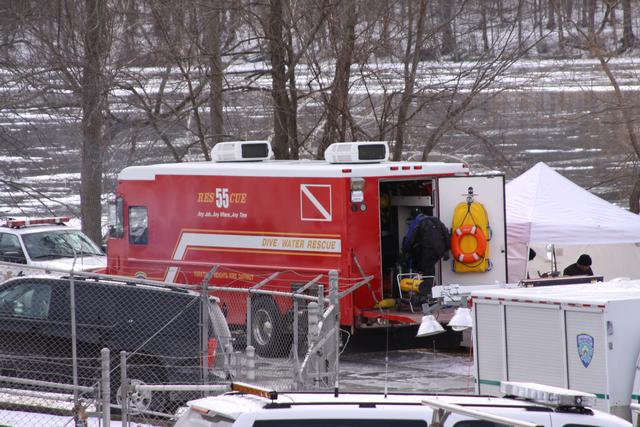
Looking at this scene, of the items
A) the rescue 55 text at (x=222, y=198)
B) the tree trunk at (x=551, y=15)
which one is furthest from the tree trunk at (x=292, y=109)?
the tree trunk at (x=551, y=15)

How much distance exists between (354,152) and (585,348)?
22.0 ft

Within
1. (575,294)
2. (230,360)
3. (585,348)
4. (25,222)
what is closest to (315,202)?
(230,360)

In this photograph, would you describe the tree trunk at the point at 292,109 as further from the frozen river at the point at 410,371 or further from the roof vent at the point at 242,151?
the frozen river at the point at 410,371

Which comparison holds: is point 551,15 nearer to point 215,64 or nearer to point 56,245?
point 215,64

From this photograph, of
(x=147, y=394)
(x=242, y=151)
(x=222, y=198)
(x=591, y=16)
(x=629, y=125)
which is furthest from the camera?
(x=591, y=16)

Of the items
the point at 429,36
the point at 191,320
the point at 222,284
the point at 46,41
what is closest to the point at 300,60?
the point at 429,36

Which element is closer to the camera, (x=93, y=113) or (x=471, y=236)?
(x=471, y=236)

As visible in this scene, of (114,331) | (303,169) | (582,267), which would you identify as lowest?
(114,331)

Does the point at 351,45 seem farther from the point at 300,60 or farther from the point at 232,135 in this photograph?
the point at 232,135

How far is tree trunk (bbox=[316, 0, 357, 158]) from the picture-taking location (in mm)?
20609

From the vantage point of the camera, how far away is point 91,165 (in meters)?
23.5

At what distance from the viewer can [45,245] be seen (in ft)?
66.6

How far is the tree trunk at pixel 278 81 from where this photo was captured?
21031 mm

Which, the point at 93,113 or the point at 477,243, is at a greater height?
the point at 93,113
